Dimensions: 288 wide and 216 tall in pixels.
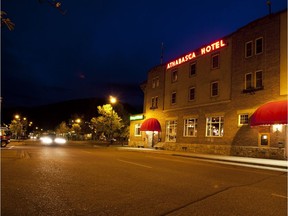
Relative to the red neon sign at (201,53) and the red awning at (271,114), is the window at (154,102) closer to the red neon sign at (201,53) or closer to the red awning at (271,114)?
the red neon sign at (201,53)

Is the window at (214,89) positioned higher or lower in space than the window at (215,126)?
higher

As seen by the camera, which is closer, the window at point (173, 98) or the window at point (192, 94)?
the window at point (192, 94)

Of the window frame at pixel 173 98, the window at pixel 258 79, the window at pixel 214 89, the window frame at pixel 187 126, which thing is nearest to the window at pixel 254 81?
the window at pixel 258 79

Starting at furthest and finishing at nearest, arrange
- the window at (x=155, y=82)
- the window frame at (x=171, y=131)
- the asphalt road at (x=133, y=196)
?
1. the window at (x=155, y=82)
2. the window frame at (x=171, y=131)
3. the asphalt road at (x=133, y=196)

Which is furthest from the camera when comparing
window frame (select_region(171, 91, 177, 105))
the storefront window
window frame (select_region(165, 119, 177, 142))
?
window frame (select_region(171, 91, 177, 105))

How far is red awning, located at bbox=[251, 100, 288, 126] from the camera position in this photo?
A: 21047 mm

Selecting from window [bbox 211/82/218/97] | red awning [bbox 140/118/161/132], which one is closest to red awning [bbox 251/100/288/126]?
window [bbox 211/82/218/97]

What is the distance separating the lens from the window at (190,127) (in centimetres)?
3319

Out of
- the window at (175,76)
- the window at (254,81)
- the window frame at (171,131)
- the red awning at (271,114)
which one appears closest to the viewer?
the red awning at (271,114)

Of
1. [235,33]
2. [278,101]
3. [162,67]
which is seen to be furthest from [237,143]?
[162,67]

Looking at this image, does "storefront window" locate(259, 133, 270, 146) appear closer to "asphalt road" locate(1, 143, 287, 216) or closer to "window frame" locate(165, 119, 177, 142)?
"window frame" locate(165, 119, 177, 142)

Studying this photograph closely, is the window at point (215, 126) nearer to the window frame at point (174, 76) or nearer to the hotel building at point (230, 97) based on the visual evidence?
the hotel building at point (230, 97)

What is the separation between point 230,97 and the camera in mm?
28391

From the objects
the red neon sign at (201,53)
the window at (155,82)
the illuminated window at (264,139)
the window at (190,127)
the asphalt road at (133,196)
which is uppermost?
the red neon sign at (201,53)
